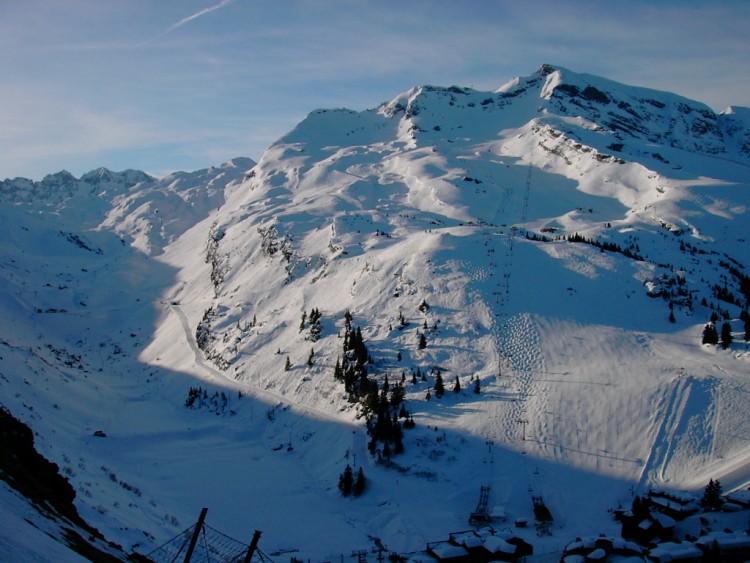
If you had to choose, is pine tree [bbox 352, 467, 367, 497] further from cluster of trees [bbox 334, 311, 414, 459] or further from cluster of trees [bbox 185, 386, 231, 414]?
cluster of trees [bbox 185, 386, 231, 414]

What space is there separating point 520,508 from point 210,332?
252 ft

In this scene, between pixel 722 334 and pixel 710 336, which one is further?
pixel 710 336

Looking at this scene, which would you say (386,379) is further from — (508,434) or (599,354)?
(599,354)

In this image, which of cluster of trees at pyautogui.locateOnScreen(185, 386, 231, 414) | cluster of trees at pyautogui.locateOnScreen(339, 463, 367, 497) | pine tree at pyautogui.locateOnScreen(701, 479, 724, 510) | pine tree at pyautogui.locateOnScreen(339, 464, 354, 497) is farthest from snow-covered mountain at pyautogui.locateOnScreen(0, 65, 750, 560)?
pine tree at pyautogui.locateOnScreen(701, 479, 724, 510)

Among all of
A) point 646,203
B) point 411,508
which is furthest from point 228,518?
point 646,203

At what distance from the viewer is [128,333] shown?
497 ft

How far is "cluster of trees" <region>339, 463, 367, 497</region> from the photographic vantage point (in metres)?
57.9

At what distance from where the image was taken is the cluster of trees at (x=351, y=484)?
190 feet

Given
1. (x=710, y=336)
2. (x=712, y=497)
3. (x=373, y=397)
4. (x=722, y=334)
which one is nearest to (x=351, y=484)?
(x=373, y=397)

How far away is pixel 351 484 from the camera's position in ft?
192

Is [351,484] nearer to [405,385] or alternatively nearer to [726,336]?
[405,385]

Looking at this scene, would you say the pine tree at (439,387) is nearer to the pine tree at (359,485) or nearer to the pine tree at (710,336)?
the pine tree at (359,485)

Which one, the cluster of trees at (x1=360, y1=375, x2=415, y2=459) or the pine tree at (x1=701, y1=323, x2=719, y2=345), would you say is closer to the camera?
the cluster of trees at (x1=360, y1=375, x2=415, y2=459)

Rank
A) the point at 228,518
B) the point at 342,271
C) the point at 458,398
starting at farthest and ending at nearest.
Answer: the point at 342,271
the point at 458,398
the point at 228,518
